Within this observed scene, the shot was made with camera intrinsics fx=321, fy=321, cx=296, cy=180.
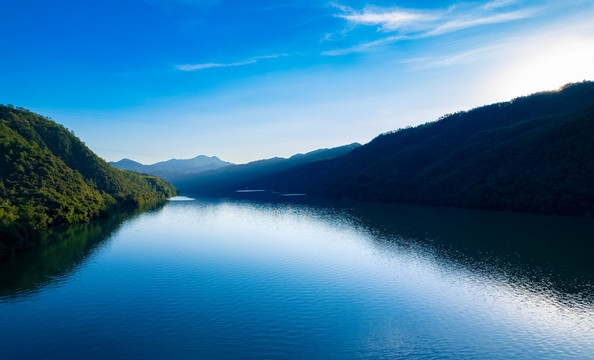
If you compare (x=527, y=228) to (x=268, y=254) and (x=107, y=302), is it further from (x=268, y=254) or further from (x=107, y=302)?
(x=107, y=302)

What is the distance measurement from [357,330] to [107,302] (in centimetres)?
2308

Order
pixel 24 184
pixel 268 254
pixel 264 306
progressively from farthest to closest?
pixel 24 184 < pixel 268 254 < pixel 264 306

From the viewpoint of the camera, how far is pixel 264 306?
28.9m

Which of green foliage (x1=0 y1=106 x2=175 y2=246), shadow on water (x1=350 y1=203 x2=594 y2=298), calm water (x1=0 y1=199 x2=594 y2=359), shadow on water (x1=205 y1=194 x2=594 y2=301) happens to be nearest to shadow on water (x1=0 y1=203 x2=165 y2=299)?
calm water (x1=0 y1=199 x2=594 y2=359)

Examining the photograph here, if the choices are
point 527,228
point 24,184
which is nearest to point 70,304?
point 24,184

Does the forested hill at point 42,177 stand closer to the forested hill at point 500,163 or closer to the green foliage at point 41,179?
the green foliage at point 41,179

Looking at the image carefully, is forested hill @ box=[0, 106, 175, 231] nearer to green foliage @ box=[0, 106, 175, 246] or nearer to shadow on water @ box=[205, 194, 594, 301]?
green foliage @ box=[0, 106, 175, 246]

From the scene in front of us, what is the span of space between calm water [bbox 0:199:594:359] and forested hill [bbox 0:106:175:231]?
13902 millimetres

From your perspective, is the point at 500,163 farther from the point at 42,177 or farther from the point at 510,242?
the point at 42,177

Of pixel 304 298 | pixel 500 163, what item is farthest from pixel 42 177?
pixel 500 163

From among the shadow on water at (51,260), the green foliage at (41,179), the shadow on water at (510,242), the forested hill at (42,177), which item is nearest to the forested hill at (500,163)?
the shadow on water at (510,242)

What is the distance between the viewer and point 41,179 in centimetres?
7894

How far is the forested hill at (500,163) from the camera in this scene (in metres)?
88.9

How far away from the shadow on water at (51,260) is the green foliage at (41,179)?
411cm
